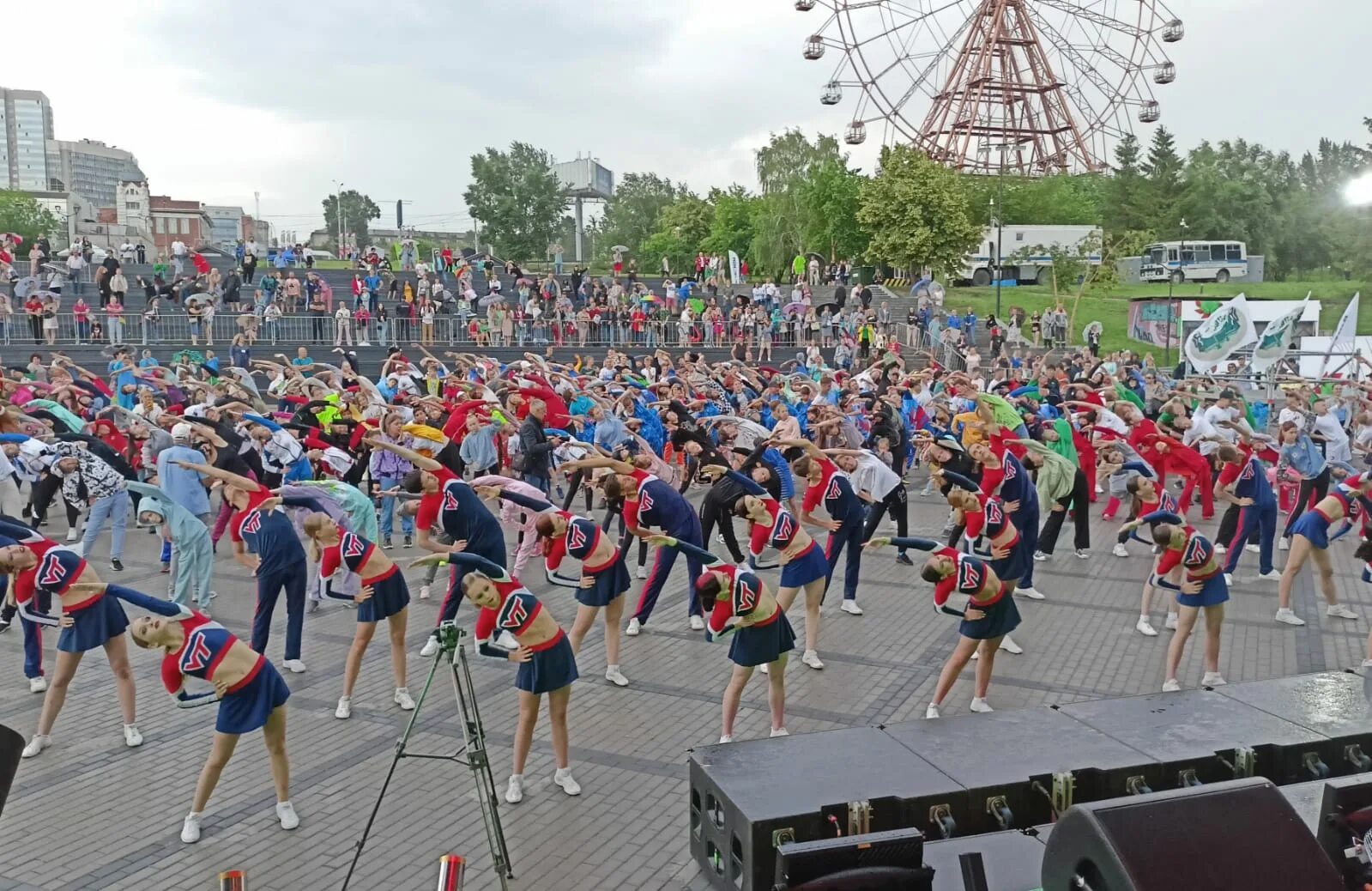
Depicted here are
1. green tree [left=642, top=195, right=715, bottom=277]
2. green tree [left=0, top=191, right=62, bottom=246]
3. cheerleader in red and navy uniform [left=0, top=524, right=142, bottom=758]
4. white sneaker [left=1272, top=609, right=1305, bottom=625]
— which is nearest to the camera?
cheerleader in red and navy uniform [left=0, top=524, right=142, bottom=758]

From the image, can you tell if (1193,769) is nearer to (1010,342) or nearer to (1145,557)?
(1145,557)

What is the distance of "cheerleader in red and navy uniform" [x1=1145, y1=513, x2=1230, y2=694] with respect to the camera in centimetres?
785

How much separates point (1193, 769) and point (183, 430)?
397 inches

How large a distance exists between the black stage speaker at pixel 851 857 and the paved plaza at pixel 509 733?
1092 mm

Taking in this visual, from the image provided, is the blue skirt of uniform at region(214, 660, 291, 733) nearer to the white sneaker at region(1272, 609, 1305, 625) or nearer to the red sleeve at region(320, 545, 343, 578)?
the red sleeve at region(320, 545, 343, 578)

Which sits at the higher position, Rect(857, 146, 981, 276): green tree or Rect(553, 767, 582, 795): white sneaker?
Rect(857, 146, 981, 276): green tree

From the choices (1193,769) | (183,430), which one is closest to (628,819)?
(1193,769)

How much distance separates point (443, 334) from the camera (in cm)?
2916

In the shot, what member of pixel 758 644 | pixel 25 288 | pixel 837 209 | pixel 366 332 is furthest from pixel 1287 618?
pixel 837 209

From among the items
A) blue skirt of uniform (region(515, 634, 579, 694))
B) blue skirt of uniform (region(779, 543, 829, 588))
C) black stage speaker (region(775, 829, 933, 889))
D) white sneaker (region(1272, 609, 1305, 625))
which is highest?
blue skirt of uniform (region(779, 543, 829, 588))

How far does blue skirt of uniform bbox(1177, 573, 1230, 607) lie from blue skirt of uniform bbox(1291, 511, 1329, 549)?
86.9 inches

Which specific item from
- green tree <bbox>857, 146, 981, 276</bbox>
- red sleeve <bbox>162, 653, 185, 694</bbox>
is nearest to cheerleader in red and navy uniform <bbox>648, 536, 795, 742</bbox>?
red sleeve <bbox>162, 653, 185, 694</bbox>

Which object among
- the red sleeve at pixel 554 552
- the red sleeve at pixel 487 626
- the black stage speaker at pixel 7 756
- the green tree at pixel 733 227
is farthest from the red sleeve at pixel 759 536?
the green tree at pixel 733 227

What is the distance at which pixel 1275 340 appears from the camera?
78.1 ft
